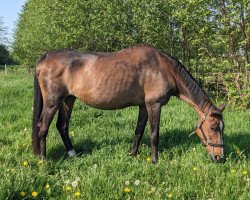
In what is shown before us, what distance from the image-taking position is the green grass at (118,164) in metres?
4.11

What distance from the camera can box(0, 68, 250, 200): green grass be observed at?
4105 millimetres

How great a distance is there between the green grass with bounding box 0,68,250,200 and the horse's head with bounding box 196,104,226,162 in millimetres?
197

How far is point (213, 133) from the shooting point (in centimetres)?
554

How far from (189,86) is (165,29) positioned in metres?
12.8

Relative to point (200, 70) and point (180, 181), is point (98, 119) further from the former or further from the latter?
point (200, 70)

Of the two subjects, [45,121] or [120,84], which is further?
[45,121]

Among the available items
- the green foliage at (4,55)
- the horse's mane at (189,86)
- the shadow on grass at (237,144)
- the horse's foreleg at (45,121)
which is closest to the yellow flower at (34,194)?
the horse's foreleg at (45,121)

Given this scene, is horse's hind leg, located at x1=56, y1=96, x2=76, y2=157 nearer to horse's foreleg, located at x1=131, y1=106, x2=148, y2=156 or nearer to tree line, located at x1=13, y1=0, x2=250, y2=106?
horse's foreleg, located at x1=131, y1=106, x2=148, y2=156

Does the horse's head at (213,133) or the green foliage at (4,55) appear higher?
the horse's head at (213,133)

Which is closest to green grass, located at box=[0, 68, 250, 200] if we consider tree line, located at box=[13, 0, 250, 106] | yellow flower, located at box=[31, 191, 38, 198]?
yellow flower, located at box=[31, 191, 38, 198]

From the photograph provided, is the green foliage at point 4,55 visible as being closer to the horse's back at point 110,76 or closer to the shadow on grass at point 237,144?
the horse's back at point 110,76

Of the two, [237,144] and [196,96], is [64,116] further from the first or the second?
[237,144]

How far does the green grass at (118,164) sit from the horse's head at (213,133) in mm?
197

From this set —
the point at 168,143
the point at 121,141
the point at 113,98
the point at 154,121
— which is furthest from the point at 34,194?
the point at 168,143
